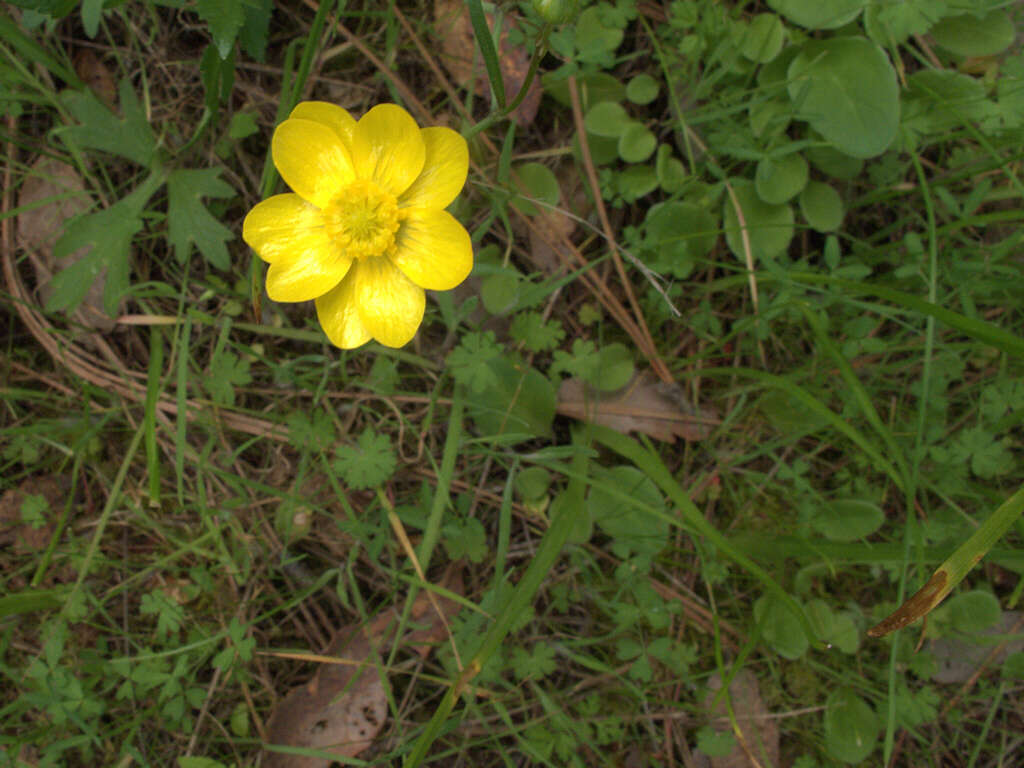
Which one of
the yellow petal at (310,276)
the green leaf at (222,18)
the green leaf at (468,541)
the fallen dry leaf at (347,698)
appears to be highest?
the green leaf at (222,18)

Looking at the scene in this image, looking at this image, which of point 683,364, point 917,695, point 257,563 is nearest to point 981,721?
point 917,695

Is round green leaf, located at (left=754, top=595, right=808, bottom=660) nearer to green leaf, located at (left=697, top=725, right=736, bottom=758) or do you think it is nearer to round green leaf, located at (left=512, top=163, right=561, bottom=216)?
green leaf, located at (left=697, top=725, right=736, bottom=758)

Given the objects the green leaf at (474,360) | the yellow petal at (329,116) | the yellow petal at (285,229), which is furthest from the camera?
the green leaf at (474,360)

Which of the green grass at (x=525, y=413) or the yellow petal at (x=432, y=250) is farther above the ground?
the yellow petal at (x=432, y=250)

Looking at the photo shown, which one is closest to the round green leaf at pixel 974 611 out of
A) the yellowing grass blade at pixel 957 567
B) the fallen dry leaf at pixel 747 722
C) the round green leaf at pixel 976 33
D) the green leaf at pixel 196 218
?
the fallen dry leaf at pixel 747 722

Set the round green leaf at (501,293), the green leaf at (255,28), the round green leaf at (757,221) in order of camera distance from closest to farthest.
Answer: the green leaf at (255,28) < the round green leaf at (501,293) < the round green leaf at (757,221)

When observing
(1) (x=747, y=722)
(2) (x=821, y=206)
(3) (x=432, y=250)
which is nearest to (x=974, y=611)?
(1) (x=747, y=722)

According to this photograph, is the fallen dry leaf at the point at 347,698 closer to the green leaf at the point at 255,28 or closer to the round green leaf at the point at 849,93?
the green leaf at the point at 255,28
